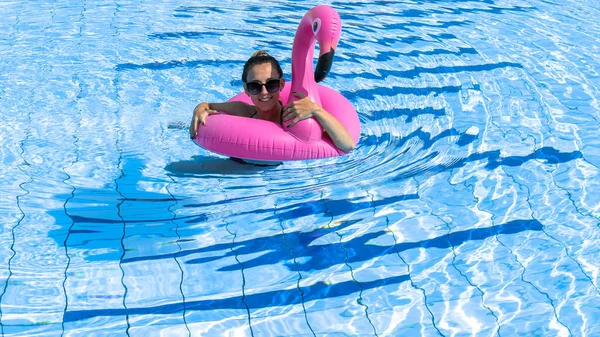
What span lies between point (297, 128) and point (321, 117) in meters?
0.14

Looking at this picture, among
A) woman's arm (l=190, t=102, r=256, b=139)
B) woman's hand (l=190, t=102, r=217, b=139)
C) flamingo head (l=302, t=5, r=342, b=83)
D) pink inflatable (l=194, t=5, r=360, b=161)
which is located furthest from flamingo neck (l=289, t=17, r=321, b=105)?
woman's hand (l=190, t=102, r=217, b=139)

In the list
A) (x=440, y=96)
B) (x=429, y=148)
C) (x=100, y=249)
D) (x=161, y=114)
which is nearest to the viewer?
(x=100, y=249)

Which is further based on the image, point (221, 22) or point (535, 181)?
point (221, 22)

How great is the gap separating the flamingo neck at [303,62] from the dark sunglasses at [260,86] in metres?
0.15

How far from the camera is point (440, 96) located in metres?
5.79

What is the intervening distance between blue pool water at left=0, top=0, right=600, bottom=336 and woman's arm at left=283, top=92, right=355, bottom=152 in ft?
0.52

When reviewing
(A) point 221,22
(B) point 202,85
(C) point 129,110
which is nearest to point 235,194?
(C) point 129,110

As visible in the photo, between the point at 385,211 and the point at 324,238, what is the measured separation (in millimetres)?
Answer: 422

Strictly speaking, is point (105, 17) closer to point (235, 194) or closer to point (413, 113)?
point (413, 113)

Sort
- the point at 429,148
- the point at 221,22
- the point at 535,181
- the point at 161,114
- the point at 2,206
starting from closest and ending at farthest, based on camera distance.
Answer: the point at 2,206, the point at 535,181, the point at 429,148, the point at 161,114, the point at 221,22

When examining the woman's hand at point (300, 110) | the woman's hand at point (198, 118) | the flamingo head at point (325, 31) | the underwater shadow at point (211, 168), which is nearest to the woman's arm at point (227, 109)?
the woman's hand at point (198, 118)

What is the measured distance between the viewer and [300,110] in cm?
439

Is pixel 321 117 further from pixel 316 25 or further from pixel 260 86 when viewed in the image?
pixel 316 25

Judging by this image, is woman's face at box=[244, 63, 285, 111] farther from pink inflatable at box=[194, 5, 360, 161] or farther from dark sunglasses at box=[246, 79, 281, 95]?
pink inflatable at box=[194, 5, 360, 161]
